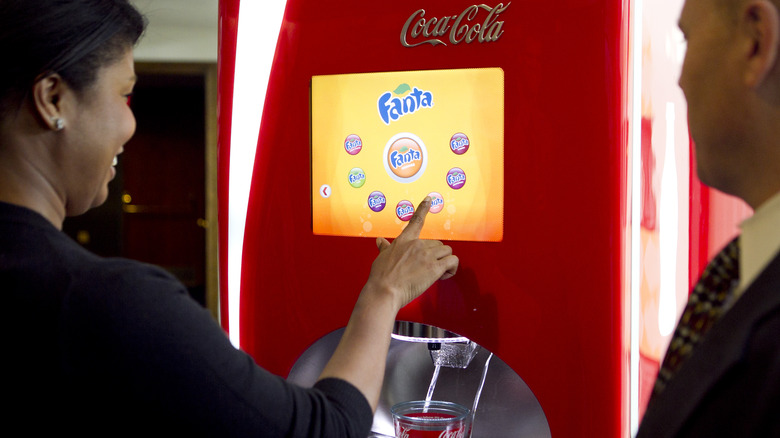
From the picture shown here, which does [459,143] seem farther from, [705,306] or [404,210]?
[705,306]

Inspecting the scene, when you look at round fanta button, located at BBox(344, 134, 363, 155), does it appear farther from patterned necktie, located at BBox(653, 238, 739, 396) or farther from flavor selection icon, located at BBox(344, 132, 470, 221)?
patterned necktie, located at BBox(653, 238, 739, 396)

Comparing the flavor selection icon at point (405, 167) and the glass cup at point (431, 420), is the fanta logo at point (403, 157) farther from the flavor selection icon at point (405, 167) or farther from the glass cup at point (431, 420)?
the glass cup at point (431, 420)

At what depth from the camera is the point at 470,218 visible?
43.5 inches

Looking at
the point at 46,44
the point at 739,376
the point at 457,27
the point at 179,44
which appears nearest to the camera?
the point at 739,376

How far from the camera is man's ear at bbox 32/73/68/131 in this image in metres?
0.71

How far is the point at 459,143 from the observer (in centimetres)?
110

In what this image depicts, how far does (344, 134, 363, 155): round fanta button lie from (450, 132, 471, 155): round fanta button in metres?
0.17

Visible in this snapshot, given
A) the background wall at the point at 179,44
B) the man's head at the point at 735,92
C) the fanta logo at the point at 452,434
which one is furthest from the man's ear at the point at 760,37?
the background wall at the point at 179,44

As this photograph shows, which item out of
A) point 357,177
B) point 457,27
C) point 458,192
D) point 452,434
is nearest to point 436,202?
point 458,192

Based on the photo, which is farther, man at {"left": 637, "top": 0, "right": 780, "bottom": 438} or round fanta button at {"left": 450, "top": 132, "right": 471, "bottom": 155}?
round fanta button at {"left": 450, "top": 132, "right": 471, "bottom": 155}

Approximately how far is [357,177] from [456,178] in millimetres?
183

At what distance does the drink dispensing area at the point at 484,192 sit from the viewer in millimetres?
1015

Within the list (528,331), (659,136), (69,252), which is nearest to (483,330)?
(528,331)

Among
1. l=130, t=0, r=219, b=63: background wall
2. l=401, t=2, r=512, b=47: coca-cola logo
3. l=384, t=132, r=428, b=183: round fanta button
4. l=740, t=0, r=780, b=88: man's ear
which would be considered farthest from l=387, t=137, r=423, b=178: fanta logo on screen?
l=130, t=0, r=219, b=63: background wall
